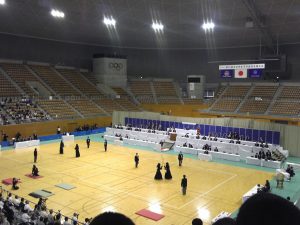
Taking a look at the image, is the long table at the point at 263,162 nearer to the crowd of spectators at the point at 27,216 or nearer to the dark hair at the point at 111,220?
the crowd of spectators at the point at 27,216

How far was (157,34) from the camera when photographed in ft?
145

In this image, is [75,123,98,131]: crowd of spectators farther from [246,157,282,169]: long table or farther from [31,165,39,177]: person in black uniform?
[246,157,282,169]: long table

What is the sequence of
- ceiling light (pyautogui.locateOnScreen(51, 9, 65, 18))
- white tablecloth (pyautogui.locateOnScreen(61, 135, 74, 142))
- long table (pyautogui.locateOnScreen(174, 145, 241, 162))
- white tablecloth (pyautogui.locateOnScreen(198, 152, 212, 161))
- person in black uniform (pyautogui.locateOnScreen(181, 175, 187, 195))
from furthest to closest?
white tablecloth (pyautogui.locateOnScreen(61, 135, 74, 142))
ceiling light (pyautogui.locateOnScreen(51, 9, 65, 18))
long table (pyautogui.locateOnScreen(174, 145, 241, 162))
white tablecloth (pyautogui.locateOnScreen(198, 152, 212, 161))
person in black uniform (pyautogui.locateOnScreen(181, 175, 187, 195))

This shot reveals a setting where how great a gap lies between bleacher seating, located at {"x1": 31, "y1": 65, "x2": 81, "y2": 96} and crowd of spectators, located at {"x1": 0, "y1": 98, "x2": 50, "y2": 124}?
19.8 ft

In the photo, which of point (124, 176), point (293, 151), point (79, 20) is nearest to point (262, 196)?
point (124, 176)

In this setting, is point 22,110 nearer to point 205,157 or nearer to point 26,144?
point 26,144

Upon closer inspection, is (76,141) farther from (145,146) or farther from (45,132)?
(145,146)

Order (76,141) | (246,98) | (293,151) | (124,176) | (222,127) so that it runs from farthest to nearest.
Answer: (246,98), (76,141), (222,127), (293,151), (124,176)

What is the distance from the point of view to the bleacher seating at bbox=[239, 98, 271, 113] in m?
44.0

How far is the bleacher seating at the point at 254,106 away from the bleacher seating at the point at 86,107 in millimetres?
20334

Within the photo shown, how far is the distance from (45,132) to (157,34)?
19878mm

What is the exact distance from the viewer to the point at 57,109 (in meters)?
41.6

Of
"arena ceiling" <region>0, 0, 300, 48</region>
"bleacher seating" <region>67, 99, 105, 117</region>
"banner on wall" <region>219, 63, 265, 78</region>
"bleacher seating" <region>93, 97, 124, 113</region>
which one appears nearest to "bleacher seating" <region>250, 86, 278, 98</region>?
"arena ceiling" <region>0, 0, 300, 48</region>

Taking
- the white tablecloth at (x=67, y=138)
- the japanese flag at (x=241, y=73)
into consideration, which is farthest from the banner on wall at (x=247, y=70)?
the white tablecloth at (x=67, y=138)
